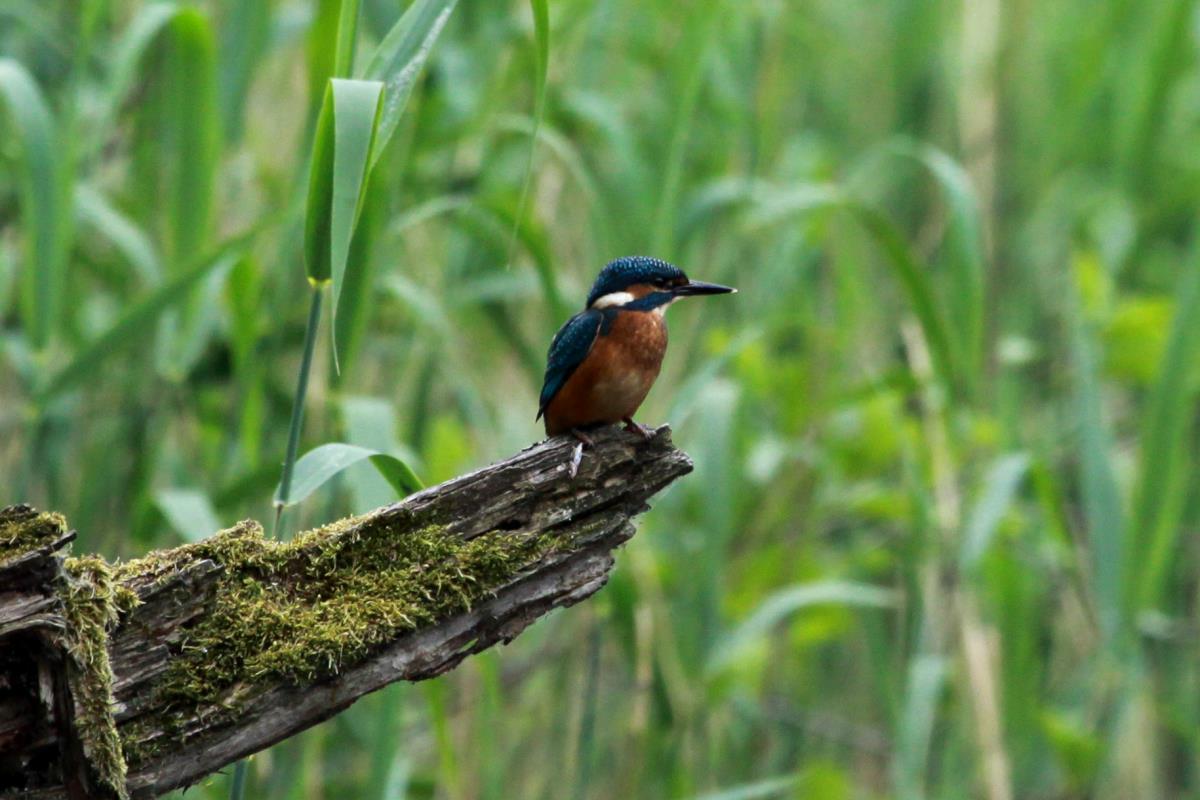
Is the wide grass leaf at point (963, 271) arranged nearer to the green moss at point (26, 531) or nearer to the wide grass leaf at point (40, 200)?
the wide grass leaf at point (40, 200)

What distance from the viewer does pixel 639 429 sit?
2.40 meters

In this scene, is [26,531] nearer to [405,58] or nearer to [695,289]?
[405,58]

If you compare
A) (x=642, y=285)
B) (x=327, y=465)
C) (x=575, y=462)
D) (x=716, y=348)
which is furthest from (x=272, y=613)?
(x=716, y=348)

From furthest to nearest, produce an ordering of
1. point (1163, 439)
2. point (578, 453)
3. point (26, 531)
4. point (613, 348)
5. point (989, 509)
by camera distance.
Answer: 1. point (989, 509)
2. point (1163, 439)
3. point (613, 348)
4. point (578, 453)
5. point (26, 531)

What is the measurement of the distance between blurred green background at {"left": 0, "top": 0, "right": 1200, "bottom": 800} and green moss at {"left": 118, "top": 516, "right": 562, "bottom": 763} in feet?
1.90

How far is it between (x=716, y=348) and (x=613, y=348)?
1.24 metres

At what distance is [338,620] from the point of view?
1.84 metres

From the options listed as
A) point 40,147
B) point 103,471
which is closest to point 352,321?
point 40,147

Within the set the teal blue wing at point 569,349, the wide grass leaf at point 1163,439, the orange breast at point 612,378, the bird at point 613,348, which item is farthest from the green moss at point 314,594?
the wide grass leaf at point 1163,439

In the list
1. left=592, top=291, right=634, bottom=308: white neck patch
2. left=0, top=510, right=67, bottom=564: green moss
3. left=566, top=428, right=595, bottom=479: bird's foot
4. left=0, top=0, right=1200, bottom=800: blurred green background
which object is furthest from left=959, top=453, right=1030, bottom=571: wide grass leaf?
left=0, top=510, right=67, bottom=564: green moss

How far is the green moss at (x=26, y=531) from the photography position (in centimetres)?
157

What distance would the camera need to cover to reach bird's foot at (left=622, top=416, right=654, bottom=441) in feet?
7.42

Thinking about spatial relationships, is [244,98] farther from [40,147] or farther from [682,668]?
[682,668]

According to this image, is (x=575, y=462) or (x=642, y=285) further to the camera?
(x=642, y=285)
